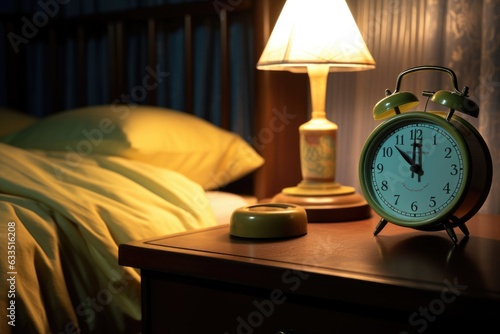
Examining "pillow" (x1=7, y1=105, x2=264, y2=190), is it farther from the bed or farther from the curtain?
the curtain

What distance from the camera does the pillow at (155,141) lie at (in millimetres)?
1596

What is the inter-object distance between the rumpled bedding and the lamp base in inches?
9.1

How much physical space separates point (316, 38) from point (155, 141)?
589 mm

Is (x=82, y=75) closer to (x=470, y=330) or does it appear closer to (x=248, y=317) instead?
(x=248, y=317)

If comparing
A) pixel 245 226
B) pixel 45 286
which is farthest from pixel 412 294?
pixel 45 286

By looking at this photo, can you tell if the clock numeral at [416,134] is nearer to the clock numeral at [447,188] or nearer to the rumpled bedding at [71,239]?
the clock numeral at [447,188]

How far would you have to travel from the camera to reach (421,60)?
4.91 feet

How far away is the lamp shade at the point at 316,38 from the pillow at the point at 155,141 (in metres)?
0.46

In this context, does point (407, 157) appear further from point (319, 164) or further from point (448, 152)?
point (319, 164)

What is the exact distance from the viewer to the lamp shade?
1179mm

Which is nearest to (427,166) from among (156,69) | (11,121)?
(156,69)

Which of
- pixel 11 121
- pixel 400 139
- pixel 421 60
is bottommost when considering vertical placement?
pixel 11 121

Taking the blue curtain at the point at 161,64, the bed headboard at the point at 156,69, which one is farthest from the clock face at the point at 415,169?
the blue curtain at the point at 161,64

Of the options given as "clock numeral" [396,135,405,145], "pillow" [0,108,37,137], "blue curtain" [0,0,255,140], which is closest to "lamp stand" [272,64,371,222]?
"clock numeral" [396,135,405,145]
